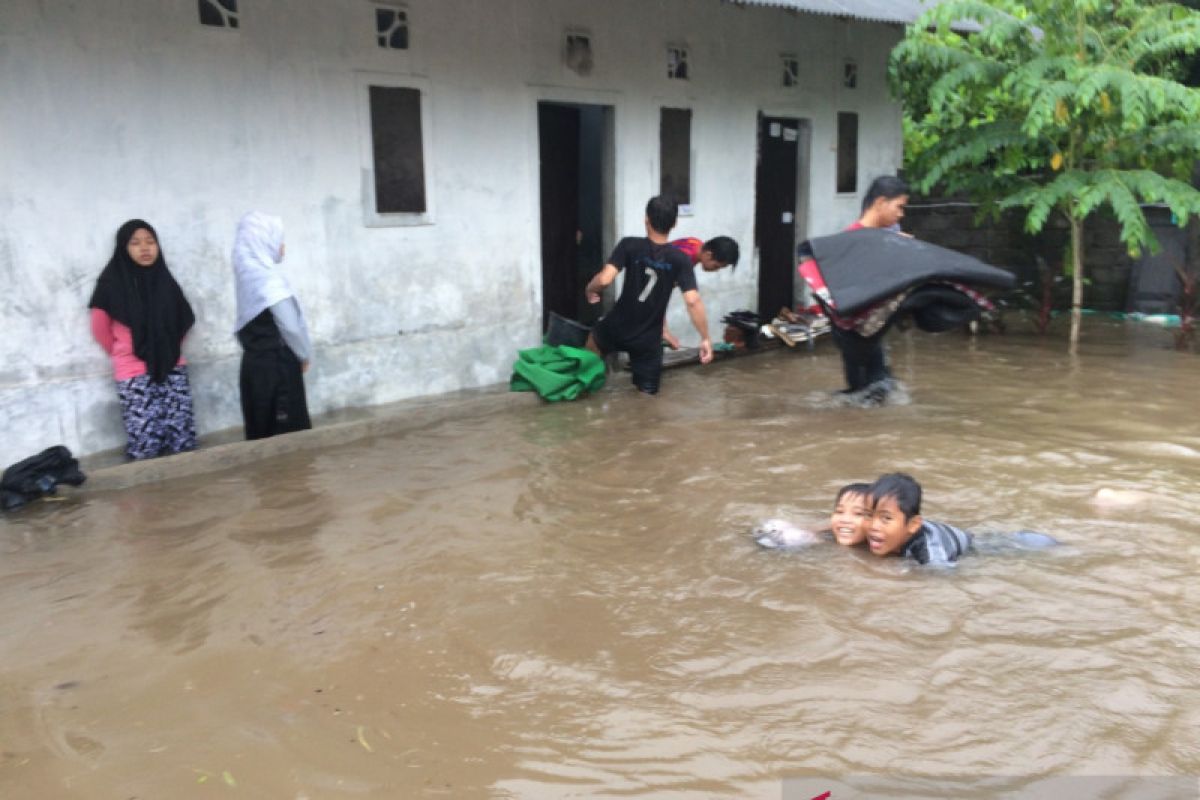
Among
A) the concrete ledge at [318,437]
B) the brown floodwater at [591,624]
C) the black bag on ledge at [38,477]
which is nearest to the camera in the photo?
the brown floodwater at [591,624]

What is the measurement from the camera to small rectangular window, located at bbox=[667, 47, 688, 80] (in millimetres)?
10375

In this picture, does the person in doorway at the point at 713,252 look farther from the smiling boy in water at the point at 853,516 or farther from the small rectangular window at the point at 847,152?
the small rectangular window at the point at 847,152

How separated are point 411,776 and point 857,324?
504 centimetres

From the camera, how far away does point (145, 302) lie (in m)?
6.56

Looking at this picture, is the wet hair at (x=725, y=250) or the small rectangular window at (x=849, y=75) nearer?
the wet hair at (x=725, y=250)

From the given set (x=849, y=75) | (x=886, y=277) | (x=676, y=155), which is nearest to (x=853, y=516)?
(x=886, y=277)

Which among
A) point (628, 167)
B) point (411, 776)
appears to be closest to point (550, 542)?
point (411, 776)

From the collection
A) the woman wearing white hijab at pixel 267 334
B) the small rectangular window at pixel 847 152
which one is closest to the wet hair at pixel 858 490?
the woman wearing white hijab at pixel 267 334

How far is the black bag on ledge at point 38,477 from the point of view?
230 inches

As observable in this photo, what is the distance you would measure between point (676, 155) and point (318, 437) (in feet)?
17.2

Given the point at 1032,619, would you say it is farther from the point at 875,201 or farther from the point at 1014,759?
the point at 875,201

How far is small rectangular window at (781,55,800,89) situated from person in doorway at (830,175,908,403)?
15.2 ft

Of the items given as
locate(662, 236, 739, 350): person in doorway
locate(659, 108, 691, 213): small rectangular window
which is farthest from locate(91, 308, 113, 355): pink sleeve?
locate(659, 108, 691, 213): small rectangular window

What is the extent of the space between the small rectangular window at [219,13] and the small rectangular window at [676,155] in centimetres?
454
